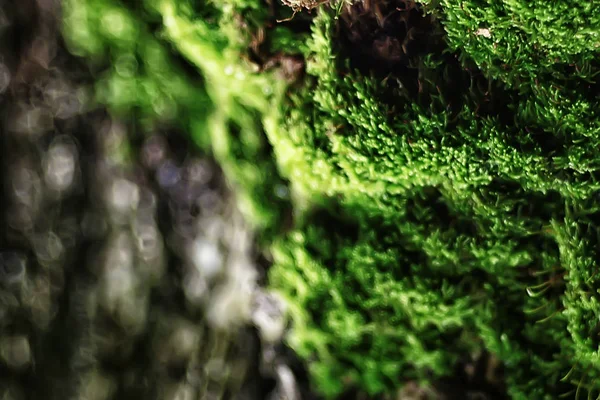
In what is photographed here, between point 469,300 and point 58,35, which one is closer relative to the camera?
point 469,300

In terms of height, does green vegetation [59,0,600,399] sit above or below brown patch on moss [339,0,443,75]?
below

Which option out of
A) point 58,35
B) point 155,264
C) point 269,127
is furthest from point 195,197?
point 58,35

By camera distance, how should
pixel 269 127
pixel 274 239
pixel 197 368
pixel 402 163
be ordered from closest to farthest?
pixel 402 163 → pixel 269 127 → pixel 274 239 → pixel 197 368

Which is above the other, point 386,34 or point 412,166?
point 386,34

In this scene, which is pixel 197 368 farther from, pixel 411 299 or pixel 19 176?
pixel 19 176

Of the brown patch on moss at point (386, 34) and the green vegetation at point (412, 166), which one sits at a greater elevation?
the brown patch on moss at point (386, 34)

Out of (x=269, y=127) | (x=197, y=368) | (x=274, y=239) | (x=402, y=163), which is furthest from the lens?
(x=197, y=368)

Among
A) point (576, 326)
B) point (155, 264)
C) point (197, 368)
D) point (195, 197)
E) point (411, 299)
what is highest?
point (576, 326)

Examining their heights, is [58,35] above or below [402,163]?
below
